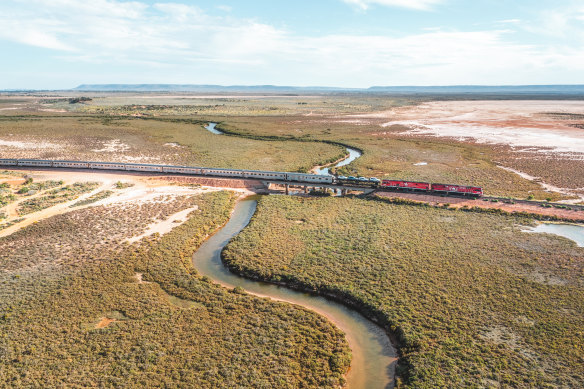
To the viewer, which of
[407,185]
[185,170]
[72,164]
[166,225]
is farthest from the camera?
[72,164]

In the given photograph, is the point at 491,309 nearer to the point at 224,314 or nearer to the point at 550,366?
the point at 550,366

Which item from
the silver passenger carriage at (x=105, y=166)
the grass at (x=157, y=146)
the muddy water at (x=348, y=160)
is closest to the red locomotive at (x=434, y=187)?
the muddy water at (x=348, y=160)

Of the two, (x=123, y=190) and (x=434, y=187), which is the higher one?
(x=434, y=187)

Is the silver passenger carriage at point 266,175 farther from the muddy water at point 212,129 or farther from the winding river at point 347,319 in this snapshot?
the muddy water at point 212,129

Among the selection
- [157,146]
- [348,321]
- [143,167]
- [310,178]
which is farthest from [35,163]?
[348,321]

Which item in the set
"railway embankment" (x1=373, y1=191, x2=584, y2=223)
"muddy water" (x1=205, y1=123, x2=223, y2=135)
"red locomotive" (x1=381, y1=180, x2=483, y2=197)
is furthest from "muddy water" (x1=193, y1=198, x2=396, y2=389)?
"muddy water" (x1=205, y1=123, x2=223, y2=135)

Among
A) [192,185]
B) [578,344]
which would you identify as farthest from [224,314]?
[192,185]

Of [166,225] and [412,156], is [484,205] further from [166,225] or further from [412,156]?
[166,225]

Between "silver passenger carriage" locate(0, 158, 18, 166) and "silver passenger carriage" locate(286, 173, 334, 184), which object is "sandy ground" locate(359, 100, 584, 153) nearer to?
"silver passenger carriage" locate(286, 173, 334, 184)
